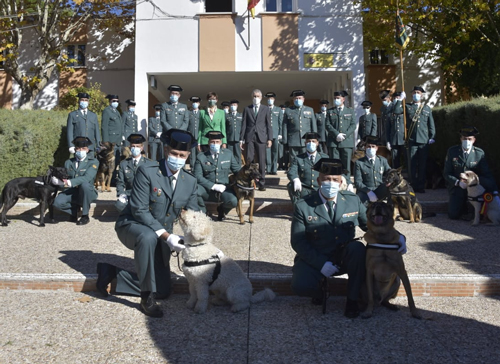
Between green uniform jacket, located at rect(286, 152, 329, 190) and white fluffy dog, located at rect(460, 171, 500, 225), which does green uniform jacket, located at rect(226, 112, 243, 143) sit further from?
white fluffy dog, located at rect(460, 171, 500, 225)

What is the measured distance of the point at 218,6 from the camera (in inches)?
644

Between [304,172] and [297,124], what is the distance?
3.16 m

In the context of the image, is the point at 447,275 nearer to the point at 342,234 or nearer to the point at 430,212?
the point at 342,234

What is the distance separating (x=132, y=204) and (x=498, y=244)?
489 centimetres

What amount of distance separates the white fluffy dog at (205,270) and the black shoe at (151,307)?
0.34 meters

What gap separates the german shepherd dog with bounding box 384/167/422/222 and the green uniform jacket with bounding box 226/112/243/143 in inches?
192

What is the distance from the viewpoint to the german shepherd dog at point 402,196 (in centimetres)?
827

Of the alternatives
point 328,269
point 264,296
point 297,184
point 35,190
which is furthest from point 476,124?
point 35,190

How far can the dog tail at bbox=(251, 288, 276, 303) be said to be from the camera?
4.83m

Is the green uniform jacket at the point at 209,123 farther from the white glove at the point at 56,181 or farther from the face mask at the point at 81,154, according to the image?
the white glove at the point at 56,181

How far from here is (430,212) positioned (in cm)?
926

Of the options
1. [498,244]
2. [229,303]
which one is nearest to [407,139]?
[498,244]

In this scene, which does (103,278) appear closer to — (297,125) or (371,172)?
(371,172)

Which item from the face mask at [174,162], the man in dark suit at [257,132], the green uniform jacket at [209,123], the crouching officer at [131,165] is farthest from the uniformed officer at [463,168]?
the face mask at [174,162]
